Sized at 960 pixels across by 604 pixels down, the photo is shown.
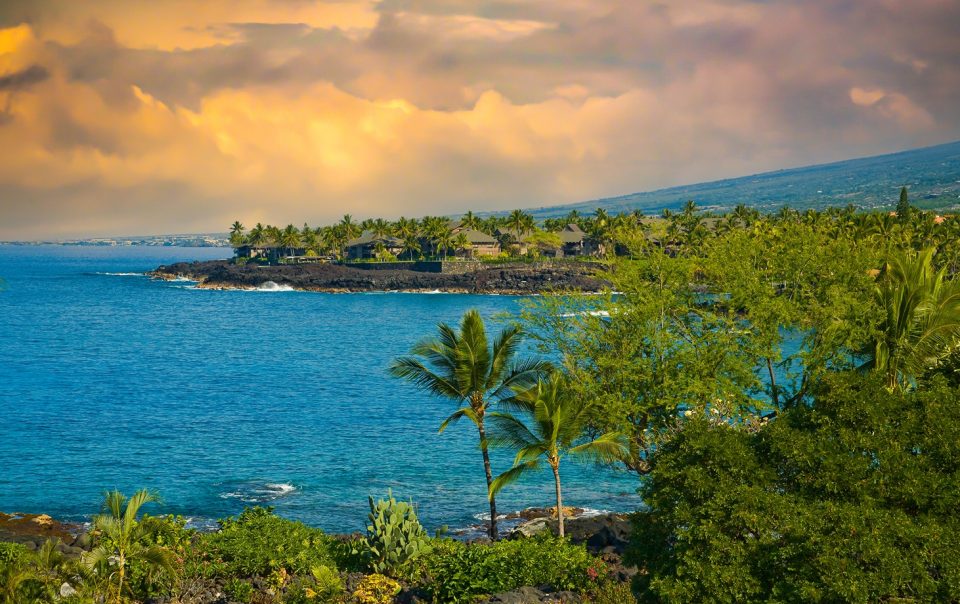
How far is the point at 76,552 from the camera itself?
28016mm

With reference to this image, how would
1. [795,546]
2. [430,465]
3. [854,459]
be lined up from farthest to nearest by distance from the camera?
1. [430,465]
2. [854,459]
3. [795,546]

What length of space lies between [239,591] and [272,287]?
517 ft

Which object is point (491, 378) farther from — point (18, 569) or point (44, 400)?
point (44, 400)

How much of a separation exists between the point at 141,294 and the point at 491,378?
149827 millimetres

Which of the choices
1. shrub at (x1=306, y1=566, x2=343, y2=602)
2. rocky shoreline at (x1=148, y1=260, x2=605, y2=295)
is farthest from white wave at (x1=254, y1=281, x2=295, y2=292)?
shrub at (x1=306, y1=566, x2=343, y2=602)

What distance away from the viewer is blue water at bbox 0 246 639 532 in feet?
Answer: 129

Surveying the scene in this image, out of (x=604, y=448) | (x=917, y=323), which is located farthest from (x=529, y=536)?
(x=917, y=323)

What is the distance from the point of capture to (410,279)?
16562 cm

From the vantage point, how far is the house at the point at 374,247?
188m

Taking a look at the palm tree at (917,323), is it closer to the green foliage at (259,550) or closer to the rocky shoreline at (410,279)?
the green foliage at (259,550)

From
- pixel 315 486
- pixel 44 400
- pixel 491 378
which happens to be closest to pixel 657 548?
pixel 491 378

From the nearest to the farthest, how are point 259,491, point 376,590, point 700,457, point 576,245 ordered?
point 700,457 → point 376,590 → point 259,491 → point 576,245

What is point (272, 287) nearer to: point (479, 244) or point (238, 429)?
point (479, 244)

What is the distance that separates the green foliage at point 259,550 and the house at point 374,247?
16261 cm
